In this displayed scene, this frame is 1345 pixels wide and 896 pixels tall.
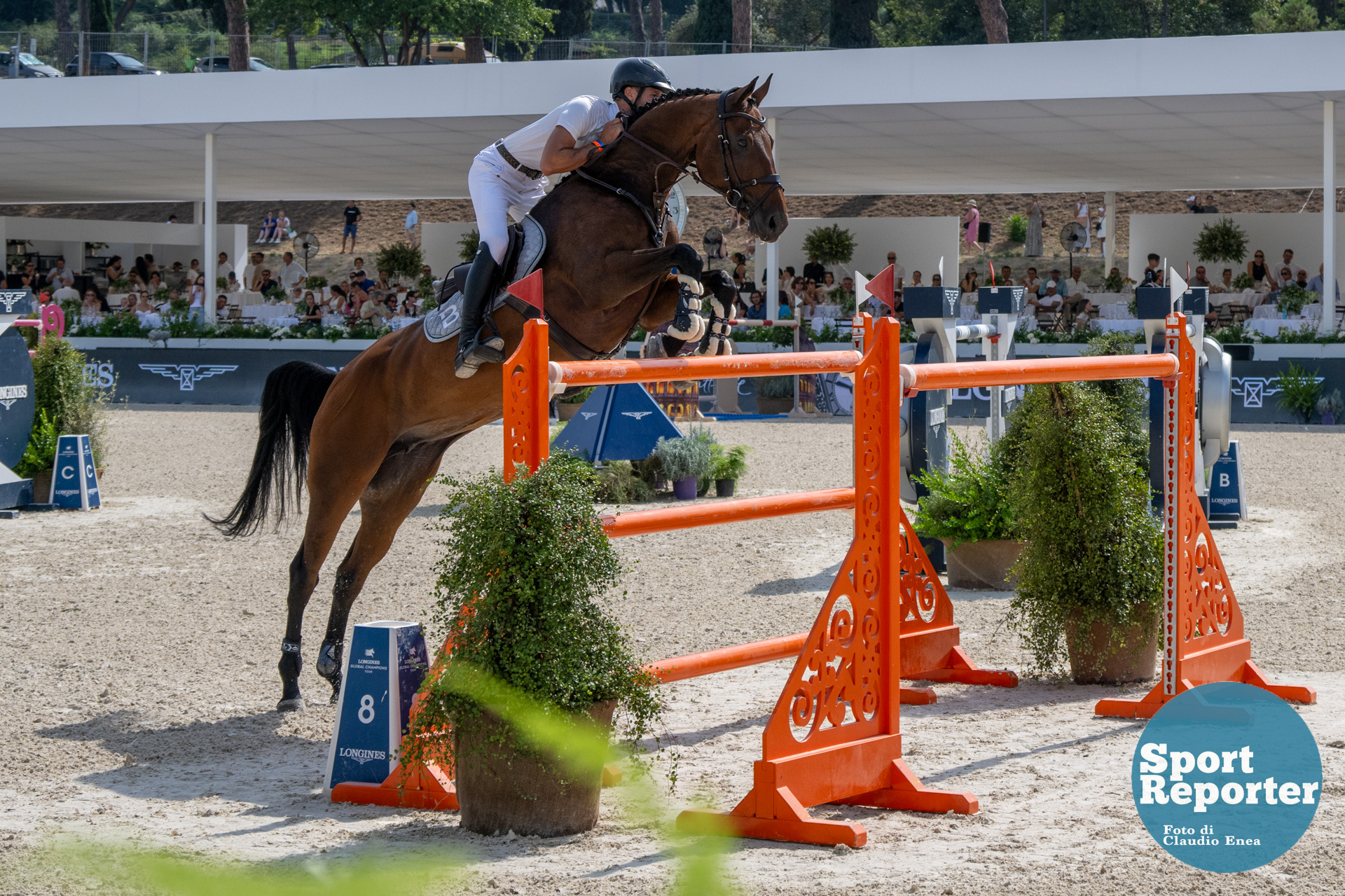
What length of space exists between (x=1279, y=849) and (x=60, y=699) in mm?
3814

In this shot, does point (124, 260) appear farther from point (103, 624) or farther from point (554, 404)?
point (103, 624)

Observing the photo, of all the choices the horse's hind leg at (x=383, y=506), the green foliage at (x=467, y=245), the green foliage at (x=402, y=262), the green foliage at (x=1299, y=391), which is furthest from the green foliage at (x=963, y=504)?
the green foliage at (x=402, y=262)

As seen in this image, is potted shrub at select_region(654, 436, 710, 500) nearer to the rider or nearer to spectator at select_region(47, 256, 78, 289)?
the rider

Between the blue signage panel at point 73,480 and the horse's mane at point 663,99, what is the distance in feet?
22.5

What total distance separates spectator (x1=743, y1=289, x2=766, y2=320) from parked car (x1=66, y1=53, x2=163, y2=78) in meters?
9.18

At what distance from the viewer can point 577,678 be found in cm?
289

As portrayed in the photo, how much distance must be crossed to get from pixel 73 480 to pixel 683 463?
4.42m

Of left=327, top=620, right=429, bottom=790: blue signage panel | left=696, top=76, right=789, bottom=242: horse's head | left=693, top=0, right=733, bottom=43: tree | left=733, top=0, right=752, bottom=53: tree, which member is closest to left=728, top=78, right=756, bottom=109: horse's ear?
left=696, top=76, right=789, bottom=242: horse's head

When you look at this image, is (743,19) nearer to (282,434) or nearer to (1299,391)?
(1299,391)

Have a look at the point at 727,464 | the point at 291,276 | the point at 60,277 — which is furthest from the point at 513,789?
the point at 60,277

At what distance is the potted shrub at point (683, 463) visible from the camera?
9961 mm

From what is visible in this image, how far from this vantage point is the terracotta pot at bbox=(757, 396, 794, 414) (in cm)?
1691

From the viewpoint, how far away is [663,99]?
426 centimetres

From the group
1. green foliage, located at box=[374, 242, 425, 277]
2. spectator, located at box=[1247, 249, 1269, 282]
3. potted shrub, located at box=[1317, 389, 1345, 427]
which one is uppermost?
green foliage, located at box=[374, 242, 425, 277]
